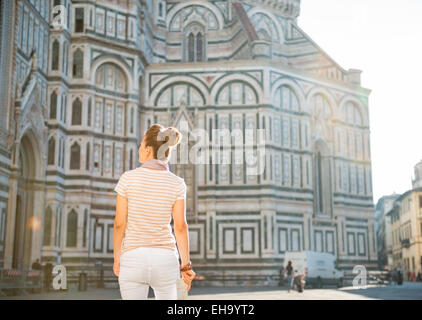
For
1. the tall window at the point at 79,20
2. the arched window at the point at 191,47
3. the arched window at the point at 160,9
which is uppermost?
the arched window at the point at 160,9

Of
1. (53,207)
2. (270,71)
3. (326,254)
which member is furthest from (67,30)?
(326,254)

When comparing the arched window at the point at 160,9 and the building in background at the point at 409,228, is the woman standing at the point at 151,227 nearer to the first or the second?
the arched window at the point at 160,9

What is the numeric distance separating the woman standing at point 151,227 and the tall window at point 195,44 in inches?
1191

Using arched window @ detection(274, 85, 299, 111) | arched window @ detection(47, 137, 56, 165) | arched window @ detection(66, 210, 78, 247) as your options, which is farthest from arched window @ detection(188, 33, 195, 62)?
arched window @ detection(66, 210, 78, 247)

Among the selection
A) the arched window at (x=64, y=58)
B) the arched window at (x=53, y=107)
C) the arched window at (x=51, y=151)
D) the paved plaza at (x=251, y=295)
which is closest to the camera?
the paved plaza at (x=251, y=295)

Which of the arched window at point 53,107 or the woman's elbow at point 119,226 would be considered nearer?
the woman's elbow at point 119,226

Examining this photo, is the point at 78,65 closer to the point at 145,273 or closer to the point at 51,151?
the point at 51,151

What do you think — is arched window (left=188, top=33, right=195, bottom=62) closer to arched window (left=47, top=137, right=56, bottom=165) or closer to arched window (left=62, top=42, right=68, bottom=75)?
arched window (left=62, top=42, right=68, bottom=75)

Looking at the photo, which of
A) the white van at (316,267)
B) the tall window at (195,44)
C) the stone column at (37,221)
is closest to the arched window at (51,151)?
the stone column at (37,221)

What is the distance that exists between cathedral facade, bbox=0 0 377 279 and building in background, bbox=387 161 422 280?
26.4 metres

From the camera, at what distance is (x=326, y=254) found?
28.5 metres

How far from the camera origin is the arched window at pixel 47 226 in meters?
23.9

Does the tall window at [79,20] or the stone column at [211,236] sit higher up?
the tall window at [79,20]

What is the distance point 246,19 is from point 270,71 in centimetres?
425
